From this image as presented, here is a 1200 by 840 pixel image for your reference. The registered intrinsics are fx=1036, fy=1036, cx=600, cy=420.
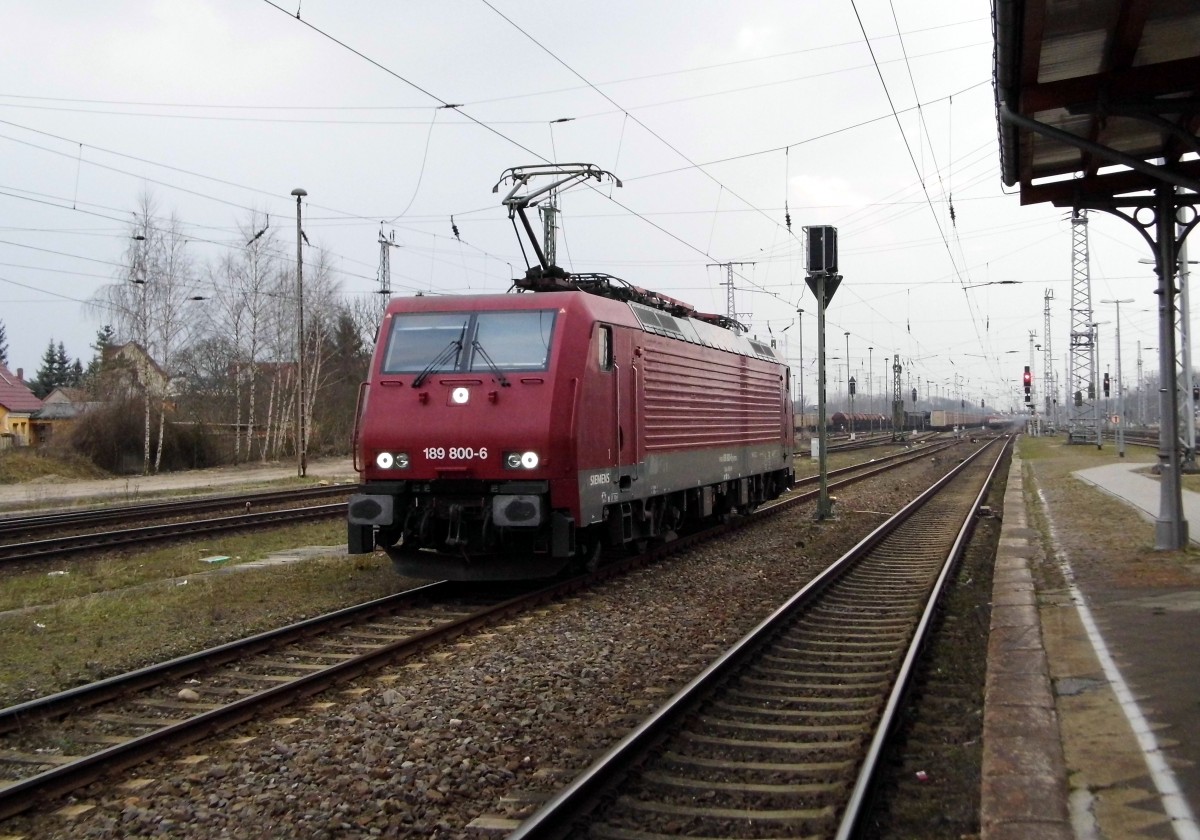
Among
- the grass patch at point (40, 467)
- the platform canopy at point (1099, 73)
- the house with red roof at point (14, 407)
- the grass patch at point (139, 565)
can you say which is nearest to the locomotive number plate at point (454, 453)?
the grass patch at point (139, 565)

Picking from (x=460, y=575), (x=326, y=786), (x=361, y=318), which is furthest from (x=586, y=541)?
(x=361, y=318)

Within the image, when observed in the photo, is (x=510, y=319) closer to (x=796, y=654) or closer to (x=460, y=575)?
(x=460, y=575)

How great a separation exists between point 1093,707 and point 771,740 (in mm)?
1952

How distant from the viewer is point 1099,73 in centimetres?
874

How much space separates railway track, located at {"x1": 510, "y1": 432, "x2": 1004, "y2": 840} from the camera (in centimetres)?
479

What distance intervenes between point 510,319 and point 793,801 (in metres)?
6.84

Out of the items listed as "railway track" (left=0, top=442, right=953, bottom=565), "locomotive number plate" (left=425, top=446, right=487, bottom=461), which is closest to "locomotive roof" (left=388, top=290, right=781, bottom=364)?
"locomotive number plate" (left=425, top=446, right=487, bottom=461)

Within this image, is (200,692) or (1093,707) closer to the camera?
(1093,707)

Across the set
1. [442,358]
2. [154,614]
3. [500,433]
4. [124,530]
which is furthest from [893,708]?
[124,530]

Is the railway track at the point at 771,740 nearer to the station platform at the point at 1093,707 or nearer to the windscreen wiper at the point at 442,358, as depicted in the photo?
the station platform at the point at 1093,707

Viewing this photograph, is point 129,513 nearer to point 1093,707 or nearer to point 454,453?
point 454,453

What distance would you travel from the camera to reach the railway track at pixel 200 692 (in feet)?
18.0

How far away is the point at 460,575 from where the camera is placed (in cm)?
1067

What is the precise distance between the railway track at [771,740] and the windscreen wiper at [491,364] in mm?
3566
